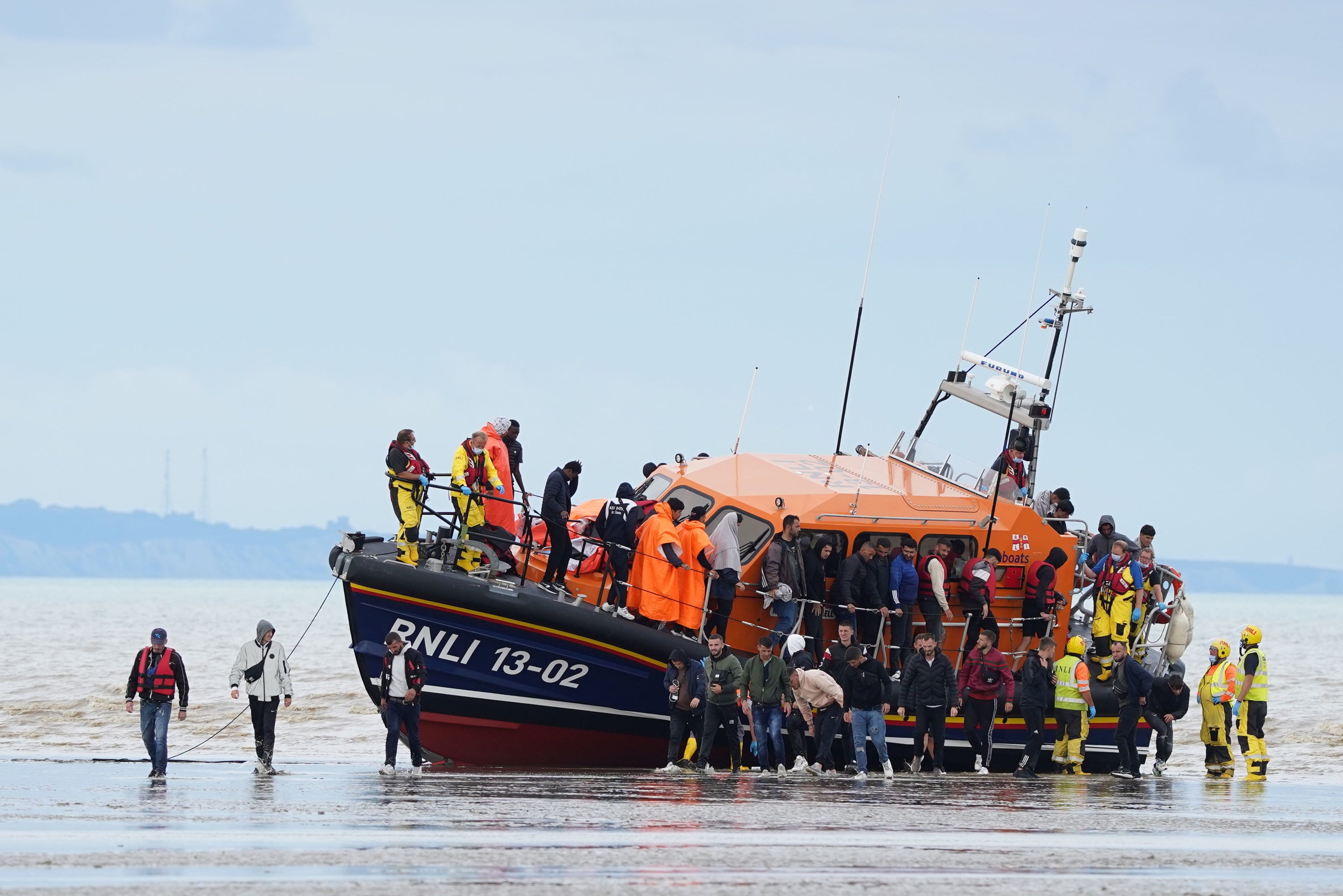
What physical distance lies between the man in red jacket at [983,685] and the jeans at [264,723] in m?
6.44

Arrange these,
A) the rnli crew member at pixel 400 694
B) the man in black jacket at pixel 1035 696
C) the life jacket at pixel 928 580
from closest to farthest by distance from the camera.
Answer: the rnli crew member at pixel 400 694
the man in black jacket at pixel 1035 696
the life jacket at pixel 928 580

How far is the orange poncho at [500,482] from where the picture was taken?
15070mm

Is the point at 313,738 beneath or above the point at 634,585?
beneath

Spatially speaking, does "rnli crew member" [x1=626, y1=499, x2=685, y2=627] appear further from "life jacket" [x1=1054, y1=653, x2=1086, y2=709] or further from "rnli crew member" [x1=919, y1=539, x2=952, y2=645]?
"life jacket" [x1=1054, y1=653, x2=1086, y2=709]

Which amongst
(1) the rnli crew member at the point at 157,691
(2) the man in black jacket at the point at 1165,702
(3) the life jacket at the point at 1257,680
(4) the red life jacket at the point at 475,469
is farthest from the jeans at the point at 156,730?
(3) the life jacket at the point at 1257,680

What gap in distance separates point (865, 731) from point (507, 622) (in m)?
3.56

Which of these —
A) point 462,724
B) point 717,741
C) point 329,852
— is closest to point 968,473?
point 717,741

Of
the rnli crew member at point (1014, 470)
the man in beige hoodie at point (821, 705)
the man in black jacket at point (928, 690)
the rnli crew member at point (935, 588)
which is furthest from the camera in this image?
the rnli crew member at point (1014, 470)

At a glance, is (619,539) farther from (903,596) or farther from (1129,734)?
(1129,734)

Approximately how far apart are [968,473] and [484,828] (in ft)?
27.6

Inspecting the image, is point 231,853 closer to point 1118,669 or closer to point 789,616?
point 789,616

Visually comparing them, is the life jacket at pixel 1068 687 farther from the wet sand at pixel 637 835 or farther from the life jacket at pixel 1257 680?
the life jacket at pixel 1257 680

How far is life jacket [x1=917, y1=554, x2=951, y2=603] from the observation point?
1578cm

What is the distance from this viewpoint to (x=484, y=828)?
10.3 metres
